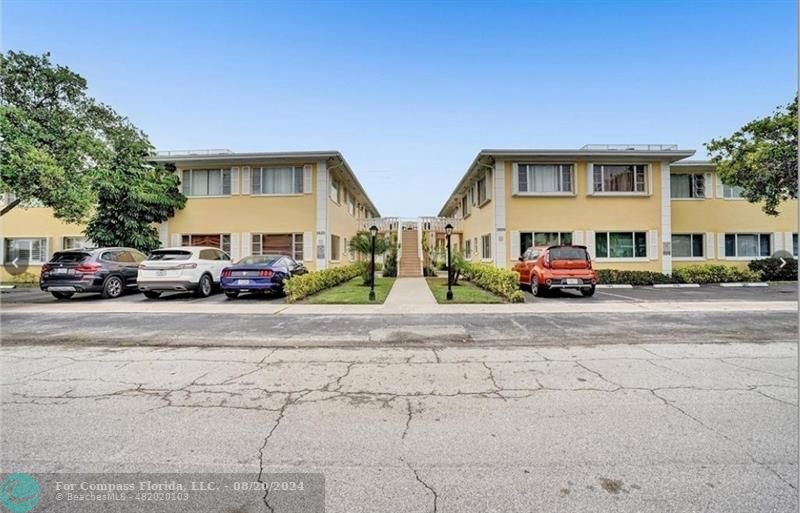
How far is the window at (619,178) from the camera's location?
19297mm

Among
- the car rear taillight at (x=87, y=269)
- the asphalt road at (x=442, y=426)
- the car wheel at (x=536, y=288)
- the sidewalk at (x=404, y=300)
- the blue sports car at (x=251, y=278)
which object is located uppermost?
the car rear taillight at (x=87, y=269)

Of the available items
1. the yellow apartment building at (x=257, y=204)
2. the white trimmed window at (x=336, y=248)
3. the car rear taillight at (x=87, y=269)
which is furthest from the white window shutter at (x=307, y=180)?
the car rear taillight at (x=87, y=269)

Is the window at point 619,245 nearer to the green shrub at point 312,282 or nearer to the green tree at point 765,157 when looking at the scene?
the green tree at point 765,157

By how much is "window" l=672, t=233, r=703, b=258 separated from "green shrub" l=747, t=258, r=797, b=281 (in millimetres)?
2431

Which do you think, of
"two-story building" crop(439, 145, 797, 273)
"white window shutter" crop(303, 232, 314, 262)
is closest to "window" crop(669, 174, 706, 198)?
"two-story building" crop(439, 145, 797, 273)

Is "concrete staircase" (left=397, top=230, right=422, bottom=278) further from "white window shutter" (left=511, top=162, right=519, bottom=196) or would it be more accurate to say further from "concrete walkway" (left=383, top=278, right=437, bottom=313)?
"concrete walkway" (left=383, top=278, right=437, bottom=313)

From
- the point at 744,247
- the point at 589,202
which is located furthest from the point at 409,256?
the point at 744,247

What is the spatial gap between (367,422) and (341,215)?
798 inches

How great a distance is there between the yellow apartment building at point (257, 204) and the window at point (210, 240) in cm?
5

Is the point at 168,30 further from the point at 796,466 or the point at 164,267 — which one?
the point at 796,466

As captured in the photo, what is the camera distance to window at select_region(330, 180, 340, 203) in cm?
2058

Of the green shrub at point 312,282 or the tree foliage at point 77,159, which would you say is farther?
the green shrub at point 312,282

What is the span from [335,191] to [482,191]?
841 cm

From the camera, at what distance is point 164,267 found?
12.8 metres
